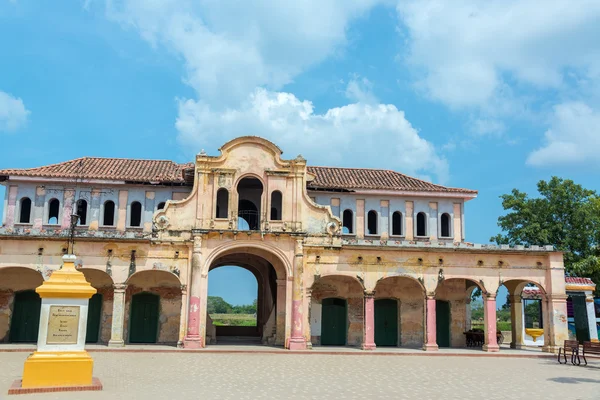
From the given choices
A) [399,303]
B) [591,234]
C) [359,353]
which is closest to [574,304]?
[591,234]

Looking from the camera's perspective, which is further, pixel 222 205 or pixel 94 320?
pixel 222 205

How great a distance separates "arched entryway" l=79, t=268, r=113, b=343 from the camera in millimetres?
28281

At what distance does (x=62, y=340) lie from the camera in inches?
568

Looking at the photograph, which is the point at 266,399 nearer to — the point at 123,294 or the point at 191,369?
the point at 191,369

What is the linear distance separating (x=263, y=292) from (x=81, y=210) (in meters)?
11.2

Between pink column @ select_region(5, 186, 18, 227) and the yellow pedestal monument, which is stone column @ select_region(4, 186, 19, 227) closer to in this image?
pink column @ select_region(5, 186, 18, 227)

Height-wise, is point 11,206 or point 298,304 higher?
point 11,206

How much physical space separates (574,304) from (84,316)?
1117 inches

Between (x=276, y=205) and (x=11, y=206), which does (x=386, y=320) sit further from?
(x=11, y=206)

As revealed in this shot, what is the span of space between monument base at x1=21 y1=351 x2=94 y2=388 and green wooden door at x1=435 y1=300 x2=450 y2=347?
826 inches

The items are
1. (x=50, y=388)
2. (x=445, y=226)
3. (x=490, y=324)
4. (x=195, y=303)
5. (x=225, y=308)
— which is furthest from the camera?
(x=225, y=308)

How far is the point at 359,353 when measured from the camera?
2564 cm

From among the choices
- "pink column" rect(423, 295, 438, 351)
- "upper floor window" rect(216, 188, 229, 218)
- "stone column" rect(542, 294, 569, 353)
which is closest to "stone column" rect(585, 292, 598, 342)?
"stone column" rect(542, 294, 569, 353)

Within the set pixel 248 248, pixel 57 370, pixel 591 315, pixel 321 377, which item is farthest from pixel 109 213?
pixel 591 315
